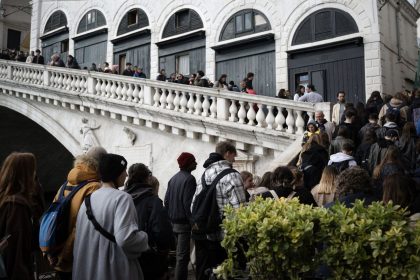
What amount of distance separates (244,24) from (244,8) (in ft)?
1.98

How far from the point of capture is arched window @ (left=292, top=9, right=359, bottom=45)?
543 inches

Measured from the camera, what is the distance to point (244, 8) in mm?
15898

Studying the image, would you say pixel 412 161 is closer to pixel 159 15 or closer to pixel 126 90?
pixel 126 90

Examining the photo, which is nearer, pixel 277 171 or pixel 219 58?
pixel 277 171

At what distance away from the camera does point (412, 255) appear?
272 cm

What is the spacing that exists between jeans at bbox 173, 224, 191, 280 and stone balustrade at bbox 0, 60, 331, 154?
4.64m

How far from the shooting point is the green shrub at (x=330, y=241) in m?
2.80

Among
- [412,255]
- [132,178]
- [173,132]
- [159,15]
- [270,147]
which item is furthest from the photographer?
[159,15]

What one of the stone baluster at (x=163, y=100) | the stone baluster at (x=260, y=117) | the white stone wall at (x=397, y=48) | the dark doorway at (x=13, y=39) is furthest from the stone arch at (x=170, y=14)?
the dark doorway at (x=13, y=39)

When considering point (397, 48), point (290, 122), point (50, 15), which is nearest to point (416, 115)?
point (290, 122)

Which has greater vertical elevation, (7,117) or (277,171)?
(7,117)

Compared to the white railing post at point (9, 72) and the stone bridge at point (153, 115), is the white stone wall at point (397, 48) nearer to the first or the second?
the stone bridge at point (153, 115)

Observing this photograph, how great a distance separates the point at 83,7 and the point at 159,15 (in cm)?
547

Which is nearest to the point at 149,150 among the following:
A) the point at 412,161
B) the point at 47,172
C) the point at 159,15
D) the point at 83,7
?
the point at 159,15
